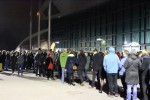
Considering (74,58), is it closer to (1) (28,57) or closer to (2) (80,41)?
(1) (28,57)

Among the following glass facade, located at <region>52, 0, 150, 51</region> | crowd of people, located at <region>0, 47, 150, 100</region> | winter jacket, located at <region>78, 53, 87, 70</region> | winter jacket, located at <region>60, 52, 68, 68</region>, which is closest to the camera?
crowd of people, located at <region>0, 47, 150, 100</region>

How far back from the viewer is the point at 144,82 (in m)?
14.3

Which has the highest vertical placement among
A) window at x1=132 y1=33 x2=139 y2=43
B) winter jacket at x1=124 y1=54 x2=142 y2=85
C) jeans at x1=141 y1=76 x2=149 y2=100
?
window at x1=132 y1=33 x2=139 y2=43

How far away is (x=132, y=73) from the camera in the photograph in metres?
14.3

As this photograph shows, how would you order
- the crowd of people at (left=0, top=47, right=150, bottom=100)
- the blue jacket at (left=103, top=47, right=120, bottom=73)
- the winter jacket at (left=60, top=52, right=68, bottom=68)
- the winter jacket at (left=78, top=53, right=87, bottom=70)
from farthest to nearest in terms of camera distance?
the winter jacket at (left=60, top=52, right=68, bottom=68), the winter jacket at (left=78, top=53, right=87, bottom=70), the blue jacket at (left=103, top=47, right=120, bottom=73), the crowd of people at (left=0, top=47, right=150, bottom=100)

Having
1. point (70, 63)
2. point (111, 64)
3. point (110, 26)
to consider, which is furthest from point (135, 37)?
point (111, 64)

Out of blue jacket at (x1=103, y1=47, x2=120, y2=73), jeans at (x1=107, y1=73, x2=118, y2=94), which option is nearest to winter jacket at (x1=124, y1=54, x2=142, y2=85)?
blue jacket at (x1=103, y1=47, x2=120, y2=73)

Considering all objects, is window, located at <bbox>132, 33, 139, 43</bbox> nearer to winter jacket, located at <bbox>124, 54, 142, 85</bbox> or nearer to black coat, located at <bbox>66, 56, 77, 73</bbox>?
black coat, located at <bbox>66, 56, 77, 73</bbox>

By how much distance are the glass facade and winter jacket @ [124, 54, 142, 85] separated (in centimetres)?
1477

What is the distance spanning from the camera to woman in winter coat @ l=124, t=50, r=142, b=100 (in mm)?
14203

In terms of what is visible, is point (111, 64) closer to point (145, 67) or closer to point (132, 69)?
point (132, 69)

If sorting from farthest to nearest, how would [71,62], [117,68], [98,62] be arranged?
[71,62], [98,62], [117,68]

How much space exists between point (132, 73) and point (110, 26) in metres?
28.7

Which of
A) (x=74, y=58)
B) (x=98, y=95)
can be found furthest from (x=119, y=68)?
(x=74, y=58)
